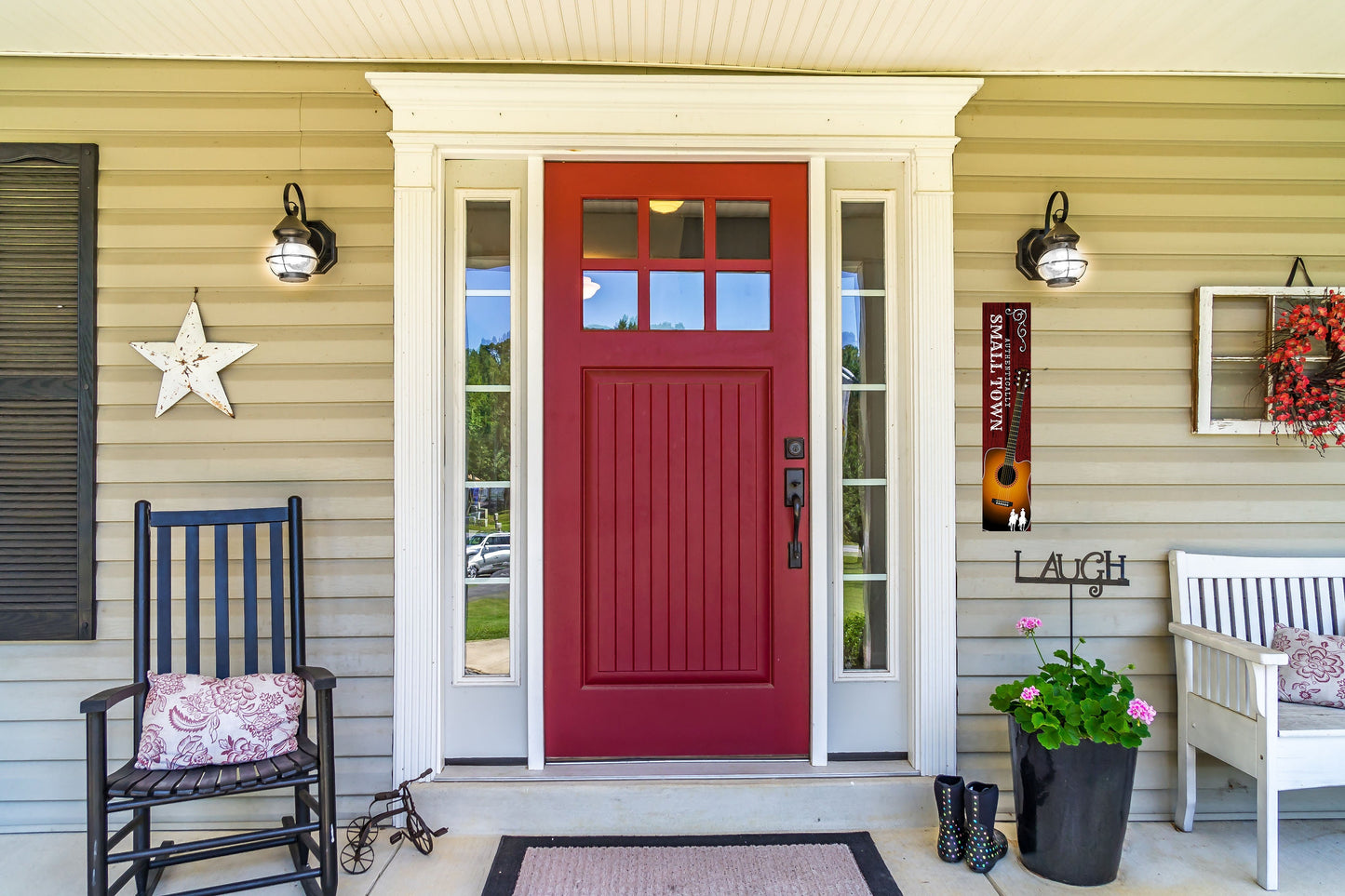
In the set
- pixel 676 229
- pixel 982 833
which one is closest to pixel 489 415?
pixel 676 229

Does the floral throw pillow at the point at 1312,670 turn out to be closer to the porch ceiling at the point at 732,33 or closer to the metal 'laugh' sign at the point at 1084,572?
the metal 'laugh' sign at the point at 1084,572

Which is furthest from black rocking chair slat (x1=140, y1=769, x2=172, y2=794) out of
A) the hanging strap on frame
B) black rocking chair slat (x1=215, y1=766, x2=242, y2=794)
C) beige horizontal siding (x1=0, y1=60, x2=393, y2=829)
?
the hanging strap on frame

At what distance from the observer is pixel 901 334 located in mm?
2498

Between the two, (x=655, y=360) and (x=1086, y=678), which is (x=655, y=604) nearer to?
(x=655, y=360)

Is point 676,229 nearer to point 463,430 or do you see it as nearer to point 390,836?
point 463,430

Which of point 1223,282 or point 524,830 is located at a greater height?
point 1223,282

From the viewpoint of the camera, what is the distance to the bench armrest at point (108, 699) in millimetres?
1817

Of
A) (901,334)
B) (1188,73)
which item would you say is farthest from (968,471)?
(1188,73)

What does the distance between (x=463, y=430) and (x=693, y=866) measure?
1491mm

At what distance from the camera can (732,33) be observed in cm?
229

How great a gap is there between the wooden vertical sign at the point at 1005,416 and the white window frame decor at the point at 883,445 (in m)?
0.29

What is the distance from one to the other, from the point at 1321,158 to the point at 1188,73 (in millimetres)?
537

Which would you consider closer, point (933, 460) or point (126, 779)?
point (126, 779)

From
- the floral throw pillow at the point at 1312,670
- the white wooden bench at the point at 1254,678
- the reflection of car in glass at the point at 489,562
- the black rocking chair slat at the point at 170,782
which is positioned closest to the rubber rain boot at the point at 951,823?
the white wooden bench at the point at 1254,678
